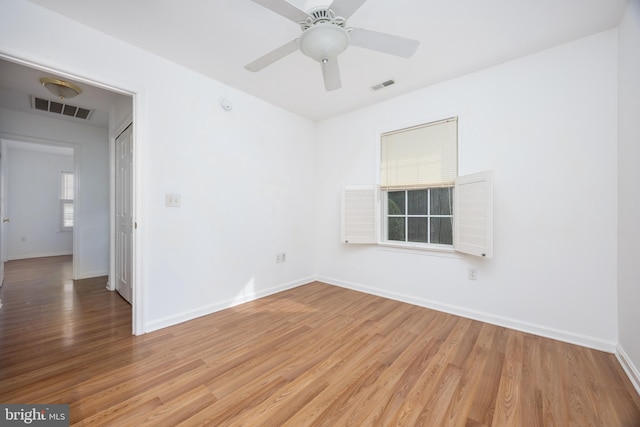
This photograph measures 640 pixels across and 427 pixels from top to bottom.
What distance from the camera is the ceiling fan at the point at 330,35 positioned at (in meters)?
1.42

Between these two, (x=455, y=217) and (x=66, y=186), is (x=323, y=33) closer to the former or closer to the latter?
(x=455, y=217)

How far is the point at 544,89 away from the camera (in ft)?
7.30

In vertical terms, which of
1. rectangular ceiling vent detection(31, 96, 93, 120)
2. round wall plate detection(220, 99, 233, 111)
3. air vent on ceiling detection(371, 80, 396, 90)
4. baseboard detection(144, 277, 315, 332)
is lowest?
baseboard detection(144, 277, 315, 332)

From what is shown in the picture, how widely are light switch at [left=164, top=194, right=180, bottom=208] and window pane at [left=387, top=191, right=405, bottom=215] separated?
2.48 m

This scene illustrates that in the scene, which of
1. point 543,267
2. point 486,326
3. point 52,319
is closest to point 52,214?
point 52,319

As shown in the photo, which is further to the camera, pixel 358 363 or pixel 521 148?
pixel 521 148

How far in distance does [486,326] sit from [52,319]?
4266 millimetres

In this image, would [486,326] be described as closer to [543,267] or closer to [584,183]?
[543,267]

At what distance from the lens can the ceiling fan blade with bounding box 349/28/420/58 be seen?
1.59 metres

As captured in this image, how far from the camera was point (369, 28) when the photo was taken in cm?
199

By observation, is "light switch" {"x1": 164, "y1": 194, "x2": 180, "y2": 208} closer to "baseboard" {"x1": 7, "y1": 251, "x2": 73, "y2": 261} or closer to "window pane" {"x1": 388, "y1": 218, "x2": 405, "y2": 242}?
"window pane" {"x1": 388, "y1": 218, "x2": 405, "y2": 242}

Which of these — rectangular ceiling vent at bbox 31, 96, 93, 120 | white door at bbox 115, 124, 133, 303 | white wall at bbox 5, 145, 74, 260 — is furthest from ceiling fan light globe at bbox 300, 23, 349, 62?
white wall at bbox 5, 145, 74, 260

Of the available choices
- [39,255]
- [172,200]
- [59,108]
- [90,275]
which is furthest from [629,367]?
[39,255]

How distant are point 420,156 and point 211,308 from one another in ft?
9.61
